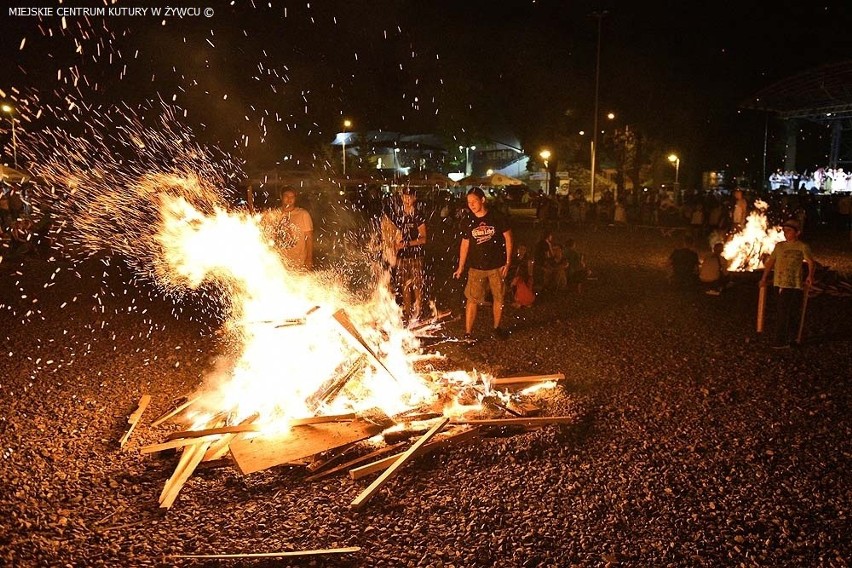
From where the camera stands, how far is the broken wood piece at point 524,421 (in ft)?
18.3

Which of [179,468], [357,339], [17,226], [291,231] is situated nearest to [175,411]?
[179,468]

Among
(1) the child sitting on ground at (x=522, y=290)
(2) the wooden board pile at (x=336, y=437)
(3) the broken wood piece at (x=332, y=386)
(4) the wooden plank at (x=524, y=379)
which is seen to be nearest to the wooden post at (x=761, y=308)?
(1) the child sitting on ground at (x=522, y=290)

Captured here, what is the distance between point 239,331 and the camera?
9219 millimetres

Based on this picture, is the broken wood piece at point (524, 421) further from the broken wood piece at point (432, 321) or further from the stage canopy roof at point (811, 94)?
the stage canopy roof at point (811, 94)

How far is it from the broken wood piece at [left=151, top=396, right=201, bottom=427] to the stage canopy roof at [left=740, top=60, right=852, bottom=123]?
2289cm

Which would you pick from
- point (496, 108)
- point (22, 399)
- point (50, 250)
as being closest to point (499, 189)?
point (496, 108)

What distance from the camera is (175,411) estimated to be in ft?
19.7

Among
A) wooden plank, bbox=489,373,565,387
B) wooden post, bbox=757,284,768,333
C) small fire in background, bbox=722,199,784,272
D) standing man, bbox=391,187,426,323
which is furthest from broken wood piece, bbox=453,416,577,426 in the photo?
small fire in background, bbox=722,199,784,272

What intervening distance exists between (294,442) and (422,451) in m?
1.07

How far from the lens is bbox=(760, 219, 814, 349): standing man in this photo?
8016mm

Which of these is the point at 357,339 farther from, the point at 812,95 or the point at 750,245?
the point at 812,95

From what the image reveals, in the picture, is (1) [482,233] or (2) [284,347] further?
(1) [482,233]

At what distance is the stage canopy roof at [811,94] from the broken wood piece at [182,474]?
2336cm

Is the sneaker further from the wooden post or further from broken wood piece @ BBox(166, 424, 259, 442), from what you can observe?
broken wood piece @ BBox(166, 424, 259, 442)
